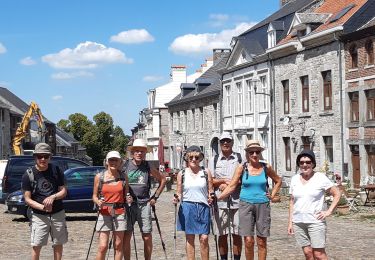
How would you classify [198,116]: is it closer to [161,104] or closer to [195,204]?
[161,104]

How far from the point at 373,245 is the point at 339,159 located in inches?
676

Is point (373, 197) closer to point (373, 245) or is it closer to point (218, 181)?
point (373, 245)

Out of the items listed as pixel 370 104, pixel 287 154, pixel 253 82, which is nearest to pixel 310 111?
pixel 287 154

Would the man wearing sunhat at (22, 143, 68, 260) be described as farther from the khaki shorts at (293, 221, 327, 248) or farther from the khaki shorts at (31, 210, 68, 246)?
the khaki shorts at (293, 221, 327, 248)

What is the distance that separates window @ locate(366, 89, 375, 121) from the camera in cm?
2803

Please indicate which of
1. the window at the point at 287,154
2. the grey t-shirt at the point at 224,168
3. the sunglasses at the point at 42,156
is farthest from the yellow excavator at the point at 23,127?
the sunglasses at the point at 42,156

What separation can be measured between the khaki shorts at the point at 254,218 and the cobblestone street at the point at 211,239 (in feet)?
8.34

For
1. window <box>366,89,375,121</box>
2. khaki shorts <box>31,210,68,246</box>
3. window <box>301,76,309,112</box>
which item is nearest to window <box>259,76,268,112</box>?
window <box>301,76,309,112</box>

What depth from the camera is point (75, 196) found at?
18.5m

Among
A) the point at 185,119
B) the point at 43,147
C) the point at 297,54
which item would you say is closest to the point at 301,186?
the point at 43,147

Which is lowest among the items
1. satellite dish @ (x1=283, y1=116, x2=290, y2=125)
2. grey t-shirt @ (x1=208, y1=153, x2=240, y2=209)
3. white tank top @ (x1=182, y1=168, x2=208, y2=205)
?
white tank top @ (x1=182, y1=168, x2=208, y2=205)

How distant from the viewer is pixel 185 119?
176 feet

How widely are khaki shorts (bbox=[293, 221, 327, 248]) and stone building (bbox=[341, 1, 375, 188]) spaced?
19707 mm

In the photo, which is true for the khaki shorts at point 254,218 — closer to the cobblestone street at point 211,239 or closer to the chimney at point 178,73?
the cobblestone street at point 211,239
